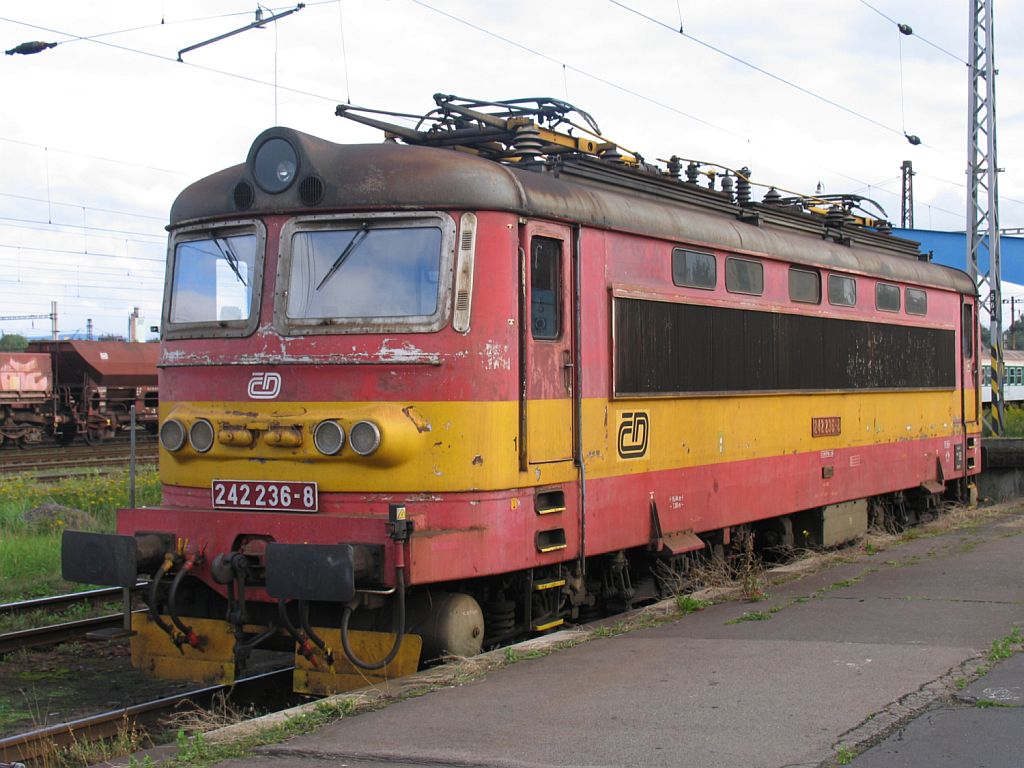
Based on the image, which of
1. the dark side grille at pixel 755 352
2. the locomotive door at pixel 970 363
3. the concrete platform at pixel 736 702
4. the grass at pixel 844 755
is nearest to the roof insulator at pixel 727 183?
the dark side grille at pixel 755 352

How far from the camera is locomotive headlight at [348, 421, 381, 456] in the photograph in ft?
22.7

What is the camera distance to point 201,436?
7508 mm

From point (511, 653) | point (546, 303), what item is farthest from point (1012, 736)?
point (546, 303)

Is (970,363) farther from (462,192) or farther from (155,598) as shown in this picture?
(155,598)

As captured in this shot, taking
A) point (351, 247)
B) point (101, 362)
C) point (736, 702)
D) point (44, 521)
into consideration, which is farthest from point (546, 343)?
point (101, 362)

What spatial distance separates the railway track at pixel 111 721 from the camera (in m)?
6.19

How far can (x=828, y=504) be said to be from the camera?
39.0 feet

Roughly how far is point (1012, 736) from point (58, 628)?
6.77 m

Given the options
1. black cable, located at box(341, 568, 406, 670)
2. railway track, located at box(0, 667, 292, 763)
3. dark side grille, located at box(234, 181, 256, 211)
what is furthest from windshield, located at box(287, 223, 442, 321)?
railway track, located at box(0, 667, 292, 763)

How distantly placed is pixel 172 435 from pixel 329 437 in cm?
124

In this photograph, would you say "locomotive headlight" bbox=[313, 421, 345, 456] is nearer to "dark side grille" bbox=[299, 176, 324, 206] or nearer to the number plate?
the number plate

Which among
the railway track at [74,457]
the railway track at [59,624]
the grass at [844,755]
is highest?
the railway track at [74,457]

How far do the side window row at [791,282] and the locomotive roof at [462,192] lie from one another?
0.14m

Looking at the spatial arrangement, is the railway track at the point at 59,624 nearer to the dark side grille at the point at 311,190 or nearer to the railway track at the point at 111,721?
the railway track at the point at 111,721
